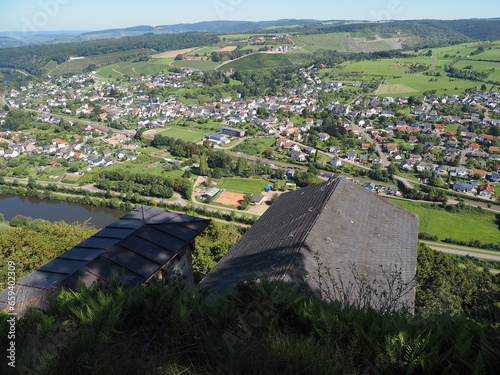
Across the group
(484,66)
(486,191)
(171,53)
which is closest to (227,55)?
(171,53)

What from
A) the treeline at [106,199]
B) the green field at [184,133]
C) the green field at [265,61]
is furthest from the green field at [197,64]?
the treeline at [106,199]

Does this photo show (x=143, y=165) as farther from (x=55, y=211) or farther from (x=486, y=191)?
(x=486, y=191)

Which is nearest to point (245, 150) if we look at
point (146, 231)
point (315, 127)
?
point (315, 127)

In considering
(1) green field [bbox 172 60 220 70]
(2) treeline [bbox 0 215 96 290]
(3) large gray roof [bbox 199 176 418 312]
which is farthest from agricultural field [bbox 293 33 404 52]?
(3) large gray roof [bbox 199 176 418 312]

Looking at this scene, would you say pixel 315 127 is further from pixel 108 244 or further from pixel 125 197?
pixel 108 244

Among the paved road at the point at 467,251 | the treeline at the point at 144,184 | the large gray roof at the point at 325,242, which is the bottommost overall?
the paved road at the point at 467,251

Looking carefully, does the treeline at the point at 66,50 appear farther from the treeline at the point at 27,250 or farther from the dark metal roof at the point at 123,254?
the dark metal roof at the point at 123,254
